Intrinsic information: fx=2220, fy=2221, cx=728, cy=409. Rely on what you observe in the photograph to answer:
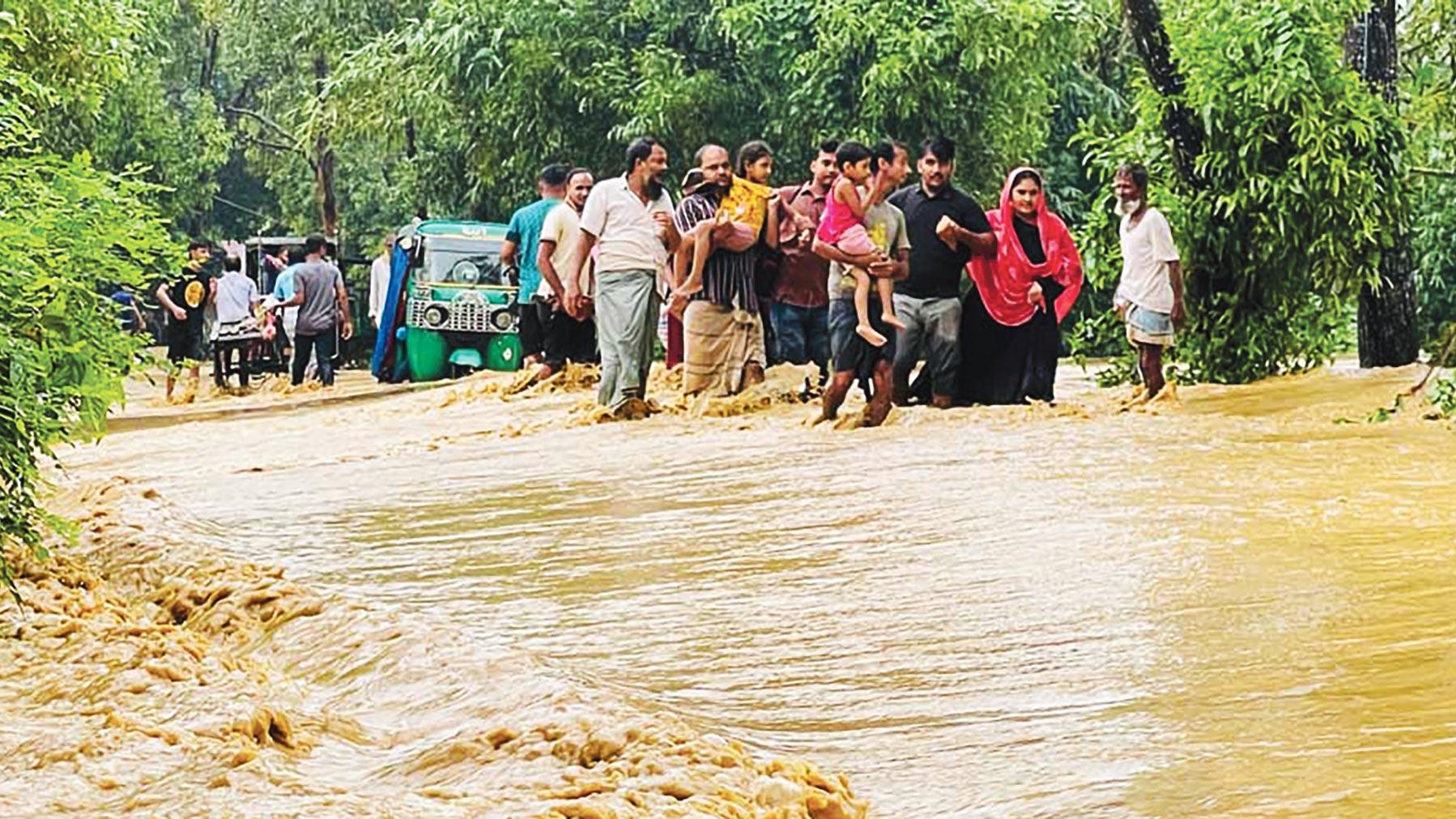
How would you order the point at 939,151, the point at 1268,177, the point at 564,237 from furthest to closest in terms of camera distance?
the point at 564,237 → the point at 1268,177 → the point at 939,151

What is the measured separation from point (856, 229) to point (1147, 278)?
2.35 meters

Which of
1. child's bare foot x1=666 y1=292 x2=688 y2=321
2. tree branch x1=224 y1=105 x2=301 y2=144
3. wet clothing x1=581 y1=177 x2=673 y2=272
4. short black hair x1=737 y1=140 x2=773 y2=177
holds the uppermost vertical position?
tree branch x1=224 y1=105 x2=301 y2=144

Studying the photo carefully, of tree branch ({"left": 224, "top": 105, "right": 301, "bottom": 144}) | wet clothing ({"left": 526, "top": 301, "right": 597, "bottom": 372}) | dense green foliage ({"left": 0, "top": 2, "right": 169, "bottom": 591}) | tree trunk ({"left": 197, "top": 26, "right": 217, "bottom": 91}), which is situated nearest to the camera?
dense green foliage ({"left": 0, "top": 2, "right": 169, "bottom": 591})

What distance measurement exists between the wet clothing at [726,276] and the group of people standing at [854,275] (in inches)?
0.4

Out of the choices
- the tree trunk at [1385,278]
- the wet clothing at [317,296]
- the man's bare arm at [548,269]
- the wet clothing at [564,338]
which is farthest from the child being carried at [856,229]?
the wet clothing at [317,296]

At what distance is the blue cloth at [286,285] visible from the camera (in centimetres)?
2019

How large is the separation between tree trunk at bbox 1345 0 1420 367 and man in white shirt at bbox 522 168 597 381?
537cm

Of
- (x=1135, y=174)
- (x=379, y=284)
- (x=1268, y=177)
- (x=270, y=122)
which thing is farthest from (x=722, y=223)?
(x=270, y=122)

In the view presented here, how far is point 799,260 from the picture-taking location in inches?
532

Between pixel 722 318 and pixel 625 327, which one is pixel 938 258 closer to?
pixel 722 318

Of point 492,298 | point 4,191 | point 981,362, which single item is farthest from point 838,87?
point 4,191

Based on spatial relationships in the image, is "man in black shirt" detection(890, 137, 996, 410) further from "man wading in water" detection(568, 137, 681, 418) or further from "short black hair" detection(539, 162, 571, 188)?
"short black hair" detection(539, 162, 571, 188)

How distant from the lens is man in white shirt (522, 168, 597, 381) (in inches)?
543

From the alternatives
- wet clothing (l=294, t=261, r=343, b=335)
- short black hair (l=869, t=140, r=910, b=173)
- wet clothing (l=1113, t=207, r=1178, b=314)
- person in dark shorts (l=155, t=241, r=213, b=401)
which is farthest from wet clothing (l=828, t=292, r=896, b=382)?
person in dark shorts (l=155, t=241, r=213, b=401)
